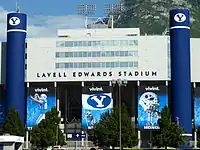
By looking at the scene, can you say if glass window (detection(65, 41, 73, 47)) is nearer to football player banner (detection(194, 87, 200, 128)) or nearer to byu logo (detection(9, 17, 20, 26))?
byu logo (detection(9, 17, 20, 26))

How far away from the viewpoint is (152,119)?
115 m

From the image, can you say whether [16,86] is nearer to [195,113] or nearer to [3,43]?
[3,43]

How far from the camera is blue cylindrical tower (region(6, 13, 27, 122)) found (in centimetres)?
11919

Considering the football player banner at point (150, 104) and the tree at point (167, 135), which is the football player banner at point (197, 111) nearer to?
the football player banner at point (150, 104)

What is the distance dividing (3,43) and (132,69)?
107 ft

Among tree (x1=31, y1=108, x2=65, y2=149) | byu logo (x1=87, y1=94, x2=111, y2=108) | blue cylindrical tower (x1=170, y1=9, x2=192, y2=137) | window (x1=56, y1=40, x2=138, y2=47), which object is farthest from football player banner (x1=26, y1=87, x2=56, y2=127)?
blue cylindrical tower (x1=170, y1=9, x2=192, y2=137)

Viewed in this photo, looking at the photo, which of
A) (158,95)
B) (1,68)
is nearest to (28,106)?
(1,68)

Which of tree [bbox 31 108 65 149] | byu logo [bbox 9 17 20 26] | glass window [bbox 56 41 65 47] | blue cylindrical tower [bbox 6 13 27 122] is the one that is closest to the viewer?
tree [bbox 31 108 65 149]

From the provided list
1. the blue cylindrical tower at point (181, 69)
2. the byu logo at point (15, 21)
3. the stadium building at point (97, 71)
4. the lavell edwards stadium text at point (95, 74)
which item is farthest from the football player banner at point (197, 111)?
the byu logo at point (15, 21)

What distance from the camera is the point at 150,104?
116 m

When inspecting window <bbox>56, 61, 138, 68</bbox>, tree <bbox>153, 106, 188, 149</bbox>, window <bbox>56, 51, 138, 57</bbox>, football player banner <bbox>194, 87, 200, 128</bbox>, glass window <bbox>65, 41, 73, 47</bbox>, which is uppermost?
glass window <bbox>65, 41, 73, 47</bbox>

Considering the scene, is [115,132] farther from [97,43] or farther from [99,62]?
[97,43]

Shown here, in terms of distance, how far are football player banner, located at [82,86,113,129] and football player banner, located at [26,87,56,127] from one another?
7.64m

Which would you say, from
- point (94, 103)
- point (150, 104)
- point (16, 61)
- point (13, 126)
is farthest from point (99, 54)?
point (13, 126)
